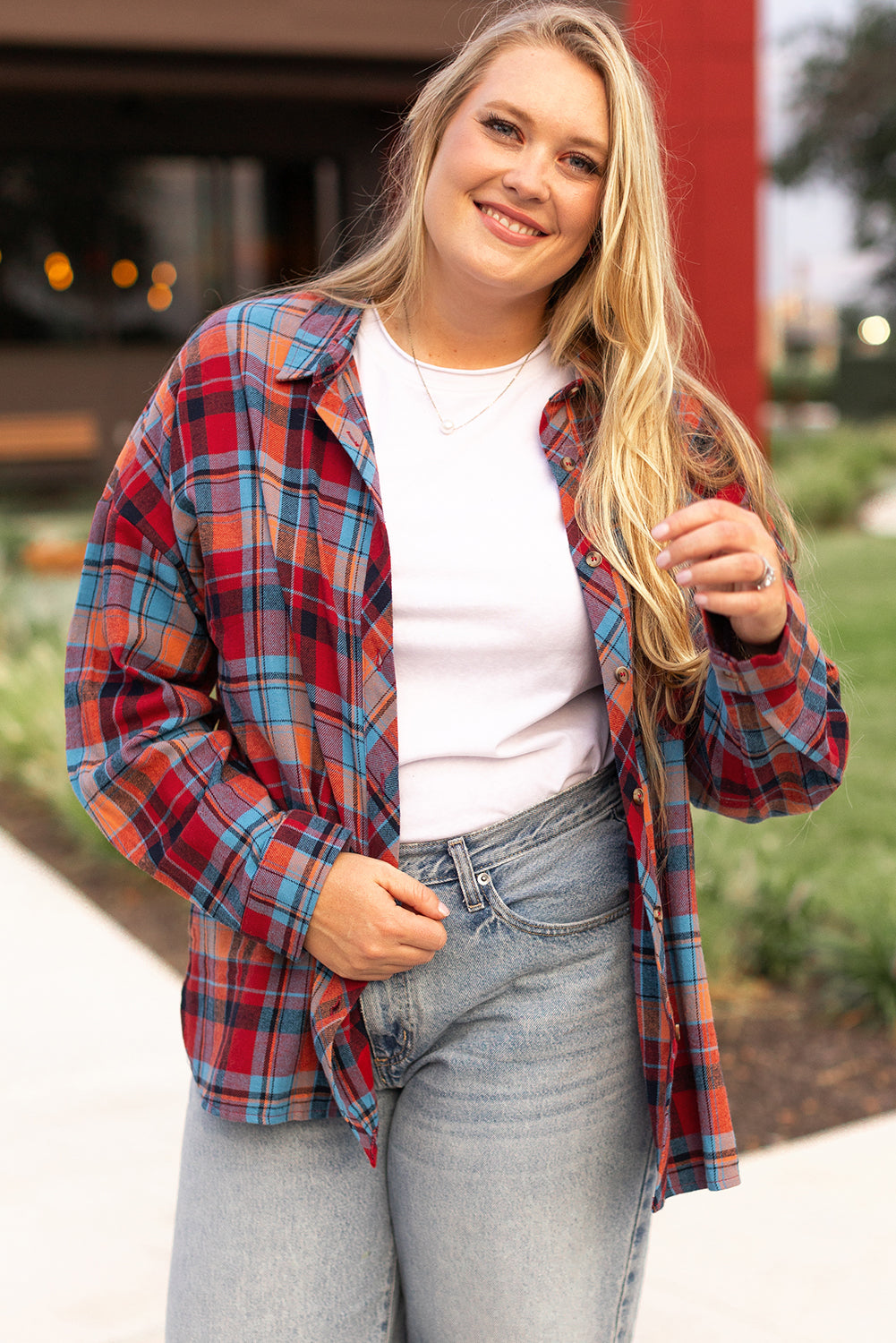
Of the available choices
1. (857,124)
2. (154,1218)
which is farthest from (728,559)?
(857,124)

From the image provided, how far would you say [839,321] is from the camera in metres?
16.2

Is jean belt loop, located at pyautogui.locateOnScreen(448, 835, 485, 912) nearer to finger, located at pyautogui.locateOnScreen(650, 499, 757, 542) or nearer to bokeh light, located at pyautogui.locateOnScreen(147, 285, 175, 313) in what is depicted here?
finger, located at pyautogui.locateOnScreen(650, 499, 757, 542)

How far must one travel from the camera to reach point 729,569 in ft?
4.73

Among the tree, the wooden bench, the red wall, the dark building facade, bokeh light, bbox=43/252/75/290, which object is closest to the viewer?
the red wall

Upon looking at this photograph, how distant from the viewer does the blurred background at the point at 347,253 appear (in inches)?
174

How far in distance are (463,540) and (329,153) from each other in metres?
12.3

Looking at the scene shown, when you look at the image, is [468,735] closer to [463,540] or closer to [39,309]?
[463,540]

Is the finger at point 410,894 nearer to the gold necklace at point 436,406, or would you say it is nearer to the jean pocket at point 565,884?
the jean pocket at point 565,884

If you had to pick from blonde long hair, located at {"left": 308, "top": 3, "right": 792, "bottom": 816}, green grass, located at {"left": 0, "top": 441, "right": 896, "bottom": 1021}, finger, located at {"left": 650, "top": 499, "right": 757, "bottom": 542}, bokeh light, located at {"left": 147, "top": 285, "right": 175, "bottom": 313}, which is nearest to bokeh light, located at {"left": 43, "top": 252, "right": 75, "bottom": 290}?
bokeh light, located at {"left": 147, "top": 285, "right": 175, "bottom": 313}

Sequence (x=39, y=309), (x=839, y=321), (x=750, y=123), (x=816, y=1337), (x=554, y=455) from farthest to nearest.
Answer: (x=839, y=321) < (x=39, y=309) < (x=750, y=123) < (x=816, y=1337) < (x=554, y=455)

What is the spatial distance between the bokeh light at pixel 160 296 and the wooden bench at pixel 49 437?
133 cm

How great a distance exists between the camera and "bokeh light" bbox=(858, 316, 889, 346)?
16.1 m

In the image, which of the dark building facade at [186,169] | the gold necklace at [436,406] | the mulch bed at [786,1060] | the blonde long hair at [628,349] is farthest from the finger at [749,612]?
the dark building facade at [186,169]

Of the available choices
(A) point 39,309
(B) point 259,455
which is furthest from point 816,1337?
(A) point 39,309
